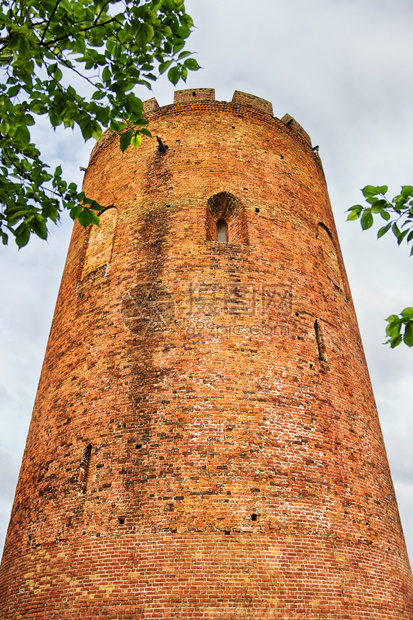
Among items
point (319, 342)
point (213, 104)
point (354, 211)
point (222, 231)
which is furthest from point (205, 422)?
point (213, 104)

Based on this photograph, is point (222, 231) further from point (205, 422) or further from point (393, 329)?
point (393, 329)

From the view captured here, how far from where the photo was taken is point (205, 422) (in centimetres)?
733

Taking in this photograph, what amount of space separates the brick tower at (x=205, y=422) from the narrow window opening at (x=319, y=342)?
83mm

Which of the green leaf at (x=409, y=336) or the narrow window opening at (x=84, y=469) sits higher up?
the narrow window opening at (x=84, y=469)

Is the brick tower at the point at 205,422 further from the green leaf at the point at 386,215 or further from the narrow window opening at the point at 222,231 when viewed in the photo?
the green leaf at the point at 386,215

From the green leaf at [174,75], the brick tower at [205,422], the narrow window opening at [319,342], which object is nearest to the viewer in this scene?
the green leaf at [174,75]

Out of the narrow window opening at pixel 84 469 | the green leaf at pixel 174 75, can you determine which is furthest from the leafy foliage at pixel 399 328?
the narrow window opening at pixel 84 469

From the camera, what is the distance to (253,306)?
851 centimetres

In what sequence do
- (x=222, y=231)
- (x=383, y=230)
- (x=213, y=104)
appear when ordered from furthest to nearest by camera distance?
(x=213, y=104)
(x=222, y=231)
(x=383, y=230)

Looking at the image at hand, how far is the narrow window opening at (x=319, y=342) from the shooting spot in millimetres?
8793

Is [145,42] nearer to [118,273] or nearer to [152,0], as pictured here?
[152,0]

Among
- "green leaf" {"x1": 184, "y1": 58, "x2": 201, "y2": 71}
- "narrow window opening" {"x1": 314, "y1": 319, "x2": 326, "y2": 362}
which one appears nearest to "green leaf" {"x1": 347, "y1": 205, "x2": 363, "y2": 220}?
"green leaf" {"x1": 184, "y1": 58, "x2": 201, "y2": 71}

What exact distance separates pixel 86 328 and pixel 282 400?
374 cm

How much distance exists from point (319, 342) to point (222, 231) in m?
2.88
